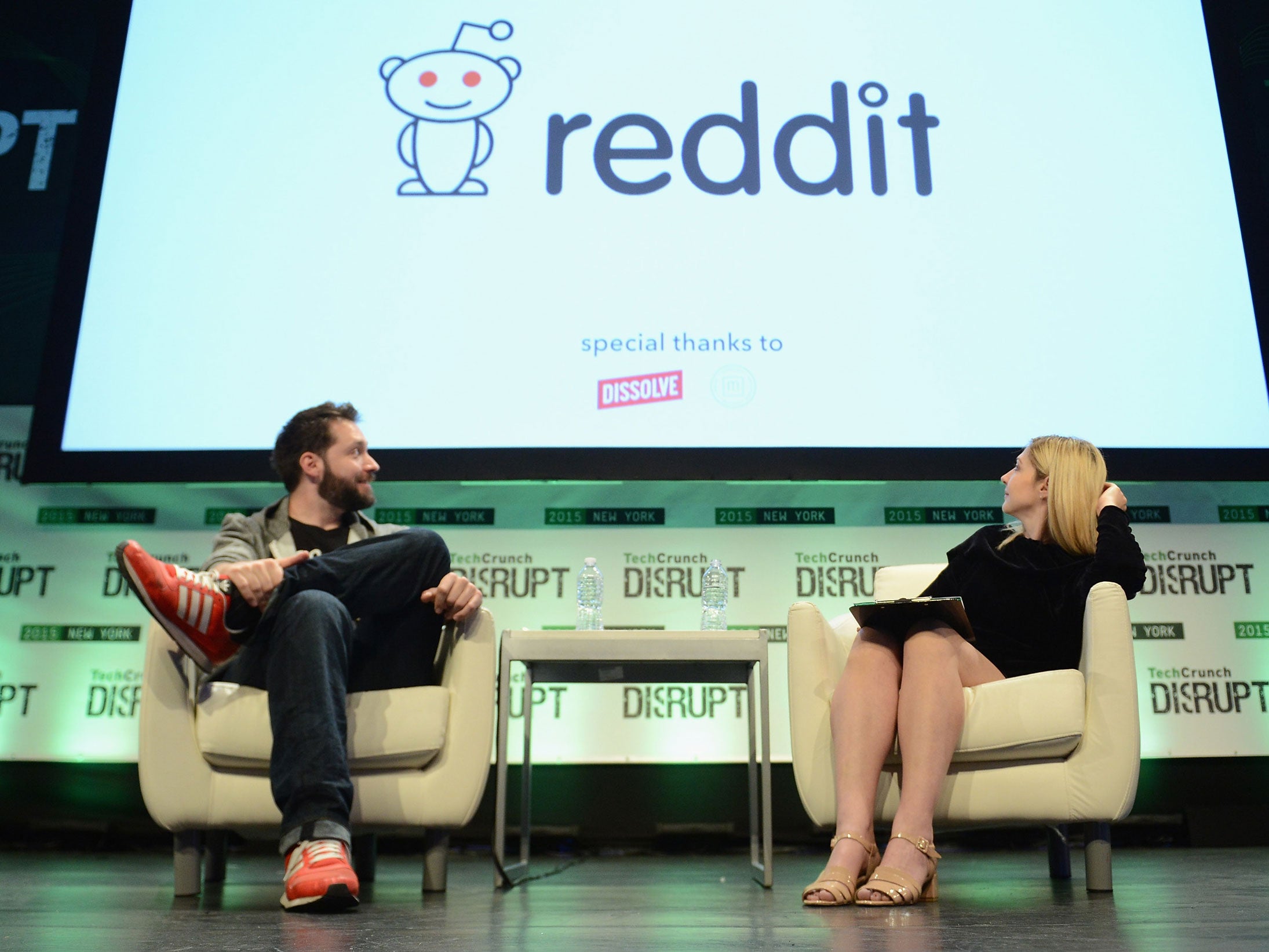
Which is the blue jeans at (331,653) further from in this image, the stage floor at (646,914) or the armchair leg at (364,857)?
the armchair leg at (364,857)

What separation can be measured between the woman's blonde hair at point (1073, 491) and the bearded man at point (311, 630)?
1.12 metres

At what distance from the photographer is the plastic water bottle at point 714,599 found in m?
2.48

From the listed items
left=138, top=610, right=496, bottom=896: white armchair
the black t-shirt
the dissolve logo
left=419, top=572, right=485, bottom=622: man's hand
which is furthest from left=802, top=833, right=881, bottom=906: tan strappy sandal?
the dissolve logo

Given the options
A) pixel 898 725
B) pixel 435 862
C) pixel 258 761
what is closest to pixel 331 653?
pixel 258 761

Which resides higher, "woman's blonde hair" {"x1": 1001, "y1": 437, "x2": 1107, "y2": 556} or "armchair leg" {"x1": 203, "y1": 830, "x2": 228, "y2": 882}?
"woman's blonde hair" {"x1": 1001, "y1": 437, "x2": 1107, "y2": 556}

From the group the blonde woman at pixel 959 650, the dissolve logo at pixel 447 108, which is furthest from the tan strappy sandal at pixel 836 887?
the dissolve logo at pixel 447 108

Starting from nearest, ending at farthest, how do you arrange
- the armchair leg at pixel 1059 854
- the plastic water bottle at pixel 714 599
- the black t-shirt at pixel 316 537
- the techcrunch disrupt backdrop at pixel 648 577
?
the armchair leg at pixel 1059 854 < the black t-shirt at pixel 316 537 < the plastic water bottle at pixel 714 599 < the techcrunch disrupt backdrop at pixel 648 577

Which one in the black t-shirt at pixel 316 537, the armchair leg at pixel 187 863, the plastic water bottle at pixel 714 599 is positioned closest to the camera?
the armchair leg at pixel 187 863

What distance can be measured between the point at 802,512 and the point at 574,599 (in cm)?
77

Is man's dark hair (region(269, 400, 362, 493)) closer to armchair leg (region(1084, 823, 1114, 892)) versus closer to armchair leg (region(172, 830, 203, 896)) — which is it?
armchair leg (region(172, 830, 203, 896))

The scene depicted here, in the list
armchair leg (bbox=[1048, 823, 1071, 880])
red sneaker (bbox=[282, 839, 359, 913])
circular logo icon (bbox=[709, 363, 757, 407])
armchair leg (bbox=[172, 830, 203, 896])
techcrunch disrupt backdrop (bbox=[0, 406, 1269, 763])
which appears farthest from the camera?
techcrunch disrupt backdrop (bbox=[0, 406, 1269, 763])

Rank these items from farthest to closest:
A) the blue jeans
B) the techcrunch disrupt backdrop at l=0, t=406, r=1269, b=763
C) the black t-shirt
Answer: the techcrunch disrupt backdrop at l=0, t=406, r=1269, b=763 < the black t-shirt < the blue jeans

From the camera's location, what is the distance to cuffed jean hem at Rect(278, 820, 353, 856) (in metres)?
1.59

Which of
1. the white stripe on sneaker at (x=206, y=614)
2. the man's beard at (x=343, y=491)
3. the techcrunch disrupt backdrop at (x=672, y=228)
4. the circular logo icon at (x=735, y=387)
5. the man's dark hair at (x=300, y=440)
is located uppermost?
the techcrunch disrupt backdrop at (x=672, y=228)
